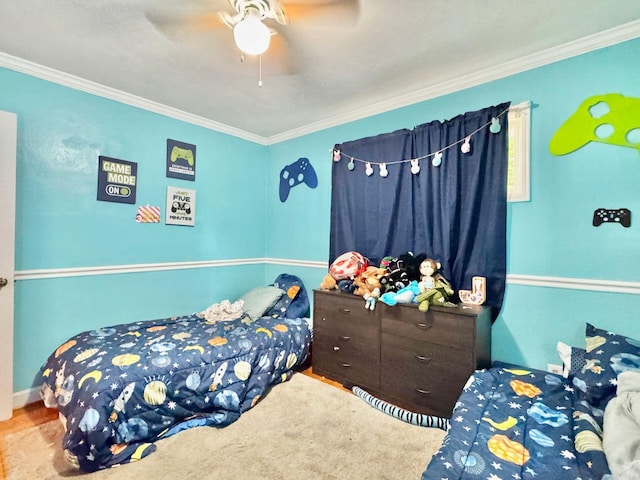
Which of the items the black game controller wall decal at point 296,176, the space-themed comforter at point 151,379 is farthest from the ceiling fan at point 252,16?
the space-themed comforter at point 151,379

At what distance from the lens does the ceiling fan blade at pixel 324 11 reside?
1590 millimetres

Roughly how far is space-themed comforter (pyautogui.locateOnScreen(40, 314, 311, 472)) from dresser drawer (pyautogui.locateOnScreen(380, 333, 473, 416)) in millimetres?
831

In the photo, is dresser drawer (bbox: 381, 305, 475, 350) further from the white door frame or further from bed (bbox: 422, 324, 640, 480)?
the white door frame

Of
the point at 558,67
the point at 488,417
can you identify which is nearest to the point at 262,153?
the point at 558,67

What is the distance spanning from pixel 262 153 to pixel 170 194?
1272mm

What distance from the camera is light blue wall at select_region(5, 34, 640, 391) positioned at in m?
1.84

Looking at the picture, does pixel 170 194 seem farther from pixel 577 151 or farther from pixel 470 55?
pixel 577 151

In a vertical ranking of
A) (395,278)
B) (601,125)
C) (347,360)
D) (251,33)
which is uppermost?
(251,33)

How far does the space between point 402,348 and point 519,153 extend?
1560mm

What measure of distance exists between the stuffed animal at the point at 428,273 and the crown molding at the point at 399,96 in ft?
4.42

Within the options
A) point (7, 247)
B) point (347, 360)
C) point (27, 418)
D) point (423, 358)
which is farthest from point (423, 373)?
point (7, 247)

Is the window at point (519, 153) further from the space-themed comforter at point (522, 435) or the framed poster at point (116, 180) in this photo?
the framed poster at point (116, 180)

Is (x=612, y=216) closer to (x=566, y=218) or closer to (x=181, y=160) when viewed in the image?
(x=566, y=218)

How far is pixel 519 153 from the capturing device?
6.87 feet
